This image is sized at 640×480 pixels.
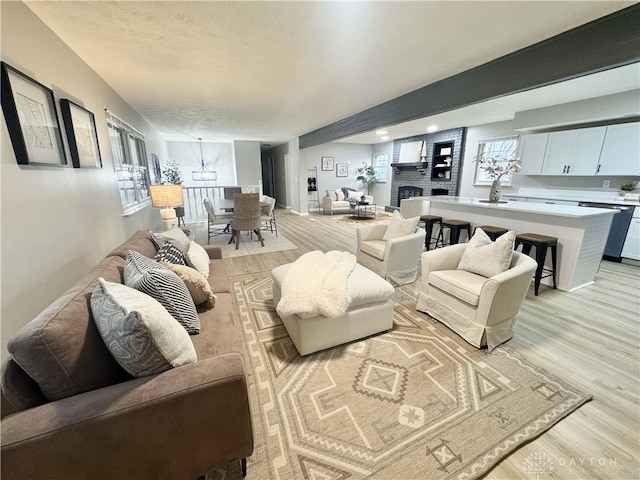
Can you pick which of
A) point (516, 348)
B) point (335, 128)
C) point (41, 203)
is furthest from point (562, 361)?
point (335, 128)

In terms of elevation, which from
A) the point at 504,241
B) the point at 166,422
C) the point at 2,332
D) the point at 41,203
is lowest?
the point at 166,422

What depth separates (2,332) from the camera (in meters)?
1.19

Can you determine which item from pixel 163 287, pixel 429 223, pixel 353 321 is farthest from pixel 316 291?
pixel 429 223

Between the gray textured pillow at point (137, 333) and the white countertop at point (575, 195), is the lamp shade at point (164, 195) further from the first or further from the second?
the white countertop at point (575, 195)

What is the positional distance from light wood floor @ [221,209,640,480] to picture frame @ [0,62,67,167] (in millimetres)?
2308

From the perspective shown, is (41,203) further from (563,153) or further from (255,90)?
(563,153)

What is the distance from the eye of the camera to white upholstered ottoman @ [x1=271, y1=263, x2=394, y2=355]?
188cm

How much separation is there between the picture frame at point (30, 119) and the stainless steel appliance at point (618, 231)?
6511mm

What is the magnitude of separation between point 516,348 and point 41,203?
3.44 m

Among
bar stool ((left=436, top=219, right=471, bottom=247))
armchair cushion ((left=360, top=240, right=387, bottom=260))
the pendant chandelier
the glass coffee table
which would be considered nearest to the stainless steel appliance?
bar stool ((left=436, top=219, right=471, bottom=247))

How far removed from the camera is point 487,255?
217 centimetres

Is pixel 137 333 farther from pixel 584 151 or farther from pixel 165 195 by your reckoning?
pixel 584 151

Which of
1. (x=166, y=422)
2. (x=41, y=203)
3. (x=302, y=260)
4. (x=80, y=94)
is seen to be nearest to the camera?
(x=166, y=422)

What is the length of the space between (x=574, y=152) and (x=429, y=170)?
3282 mm
